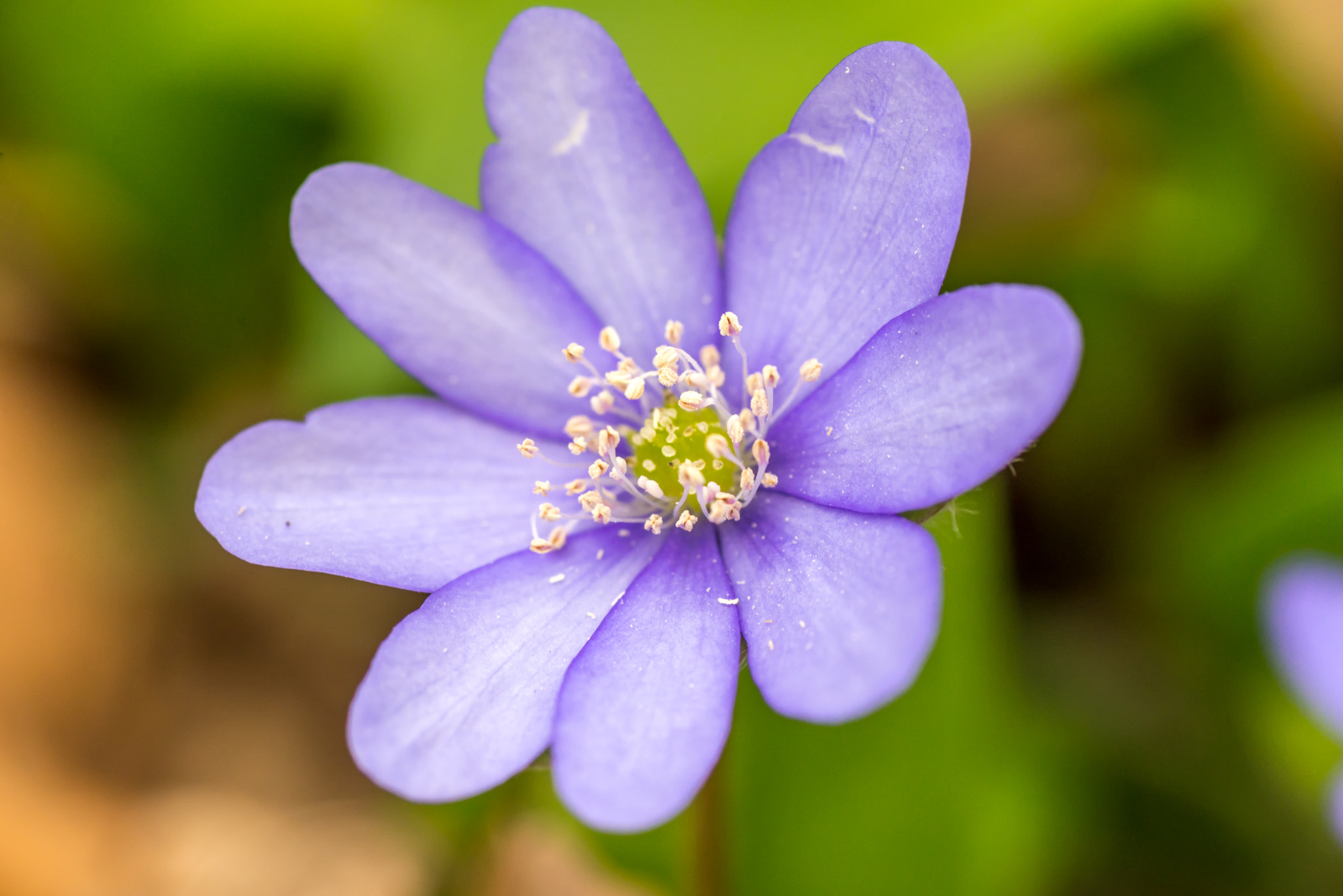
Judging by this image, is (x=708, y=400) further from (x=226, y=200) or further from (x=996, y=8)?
(x=226, y=200)

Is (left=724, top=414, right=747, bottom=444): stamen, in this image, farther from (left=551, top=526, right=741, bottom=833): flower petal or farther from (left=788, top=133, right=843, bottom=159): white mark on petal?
(left=788, top=133, right=843, bottom=159): white mark on petal

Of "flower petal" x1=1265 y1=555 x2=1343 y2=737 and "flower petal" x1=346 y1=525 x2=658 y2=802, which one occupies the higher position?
"flower petal" x1=346 y1=525 x2=658 y2=802

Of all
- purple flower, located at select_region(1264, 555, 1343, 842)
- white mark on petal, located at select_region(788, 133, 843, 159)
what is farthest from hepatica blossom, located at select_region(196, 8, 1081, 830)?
purple flower, located at select_region(1264, 555, 1343, 842)

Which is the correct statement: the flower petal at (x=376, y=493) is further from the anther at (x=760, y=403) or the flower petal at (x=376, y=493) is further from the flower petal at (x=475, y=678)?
the anther at (x=760, y=403)

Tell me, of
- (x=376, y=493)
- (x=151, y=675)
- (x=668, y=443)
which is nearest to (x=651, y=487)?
(x=668, y=443)

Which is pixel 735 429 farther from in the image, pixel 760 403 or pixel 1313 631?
pixel 1313 631

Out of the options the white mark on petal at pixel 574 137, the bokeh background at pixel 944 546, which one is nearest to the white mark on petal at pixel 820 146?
the white mark on petal at pixel 574 137

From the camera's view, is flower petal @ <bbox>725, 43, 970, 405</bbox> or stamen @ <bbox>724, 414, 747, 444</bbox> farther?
stamen @ <bbox>724, 414, 747, 444</bbox>
